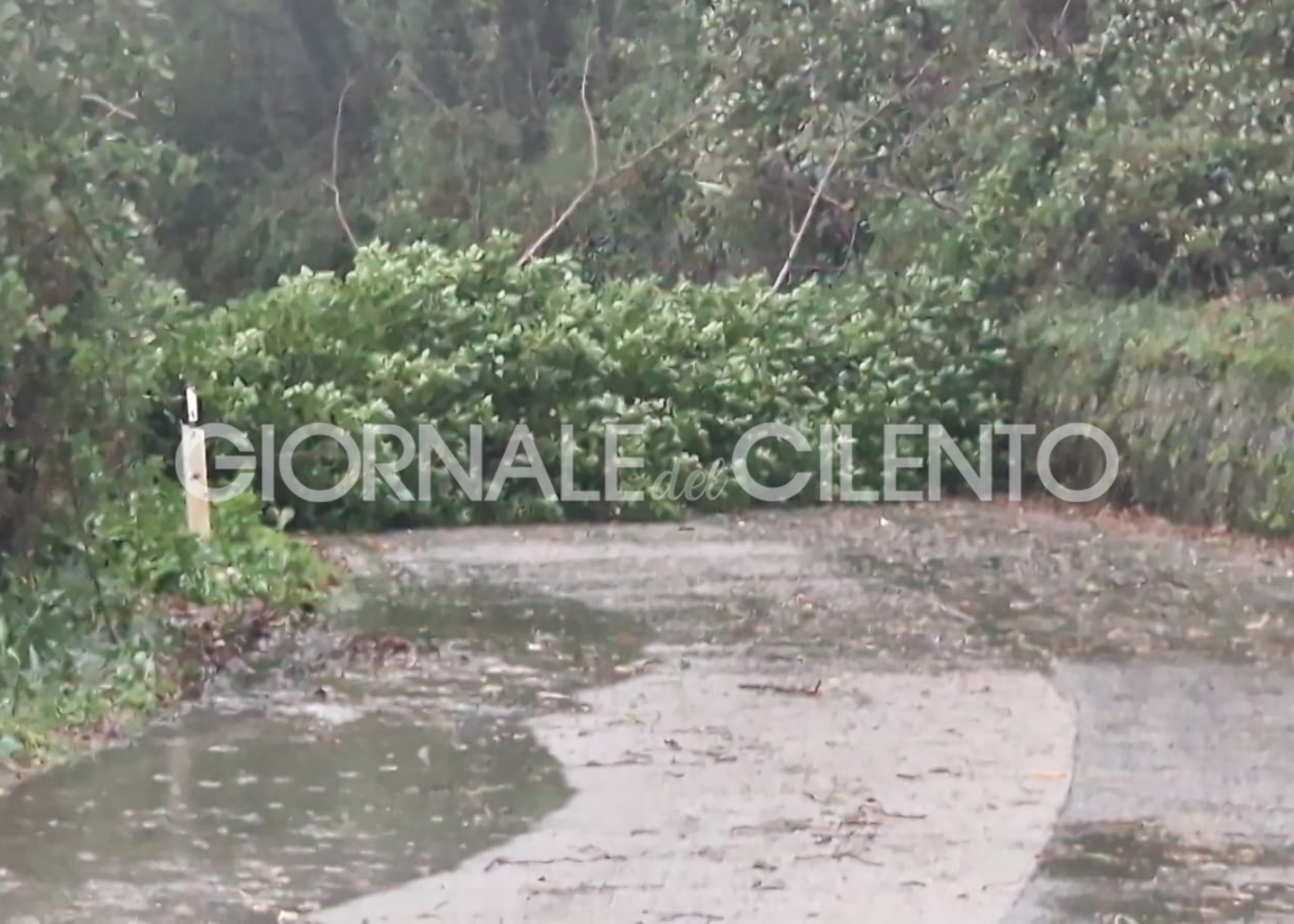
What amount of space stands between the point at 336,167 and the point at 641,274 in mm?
6124

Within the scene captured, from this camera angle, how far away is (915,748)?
7223 millimetres

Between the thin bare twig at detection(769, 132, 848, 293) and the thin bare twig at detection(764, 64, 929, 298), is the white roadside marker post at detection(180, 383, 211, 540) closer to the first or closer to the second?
the thin bare twig at detection(764, 64, 929, 298)

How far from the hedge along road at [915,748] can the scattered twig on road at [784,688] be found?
0.10 ft

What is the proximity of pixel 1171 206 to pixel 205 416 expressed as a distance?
7.72 meters

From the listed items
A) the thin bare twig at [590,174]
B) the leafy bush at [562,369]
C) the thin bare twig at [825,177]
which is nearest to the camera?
the leafy bush at [562,369]

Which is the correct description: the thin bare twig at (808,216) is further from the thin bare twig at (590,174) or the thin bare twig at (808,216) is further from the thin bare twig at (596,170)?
the thin bare twig at (590,174)

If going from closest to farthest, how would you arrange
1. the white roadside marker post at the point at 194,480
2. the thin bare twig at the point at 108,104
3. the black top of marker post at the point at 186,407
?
the thin bare twig at the point at 108,104 < the white roadside marker post at the point at 194,480 < the black top of marker post at the point at 186,407

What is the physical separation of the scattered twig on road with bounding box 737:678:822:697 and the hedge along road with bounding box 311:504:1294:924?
0.03 meters

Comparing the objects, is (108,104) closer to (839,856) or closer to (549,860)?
(549,860)

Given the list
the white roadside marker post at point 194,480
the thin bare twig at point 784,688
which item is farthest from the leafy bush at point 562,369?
the thin bare twig at point 784,688

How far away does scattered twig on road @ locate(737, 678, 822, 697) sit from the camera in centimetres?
824

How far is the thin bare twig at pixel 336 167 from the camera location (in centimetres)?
2480

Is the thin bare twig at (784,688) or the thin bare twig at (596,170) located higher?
the thin bare twig at (596,170)

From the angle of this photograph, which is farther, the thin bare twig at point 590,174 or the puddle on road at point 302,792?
the thin bare twig at point 590,174
